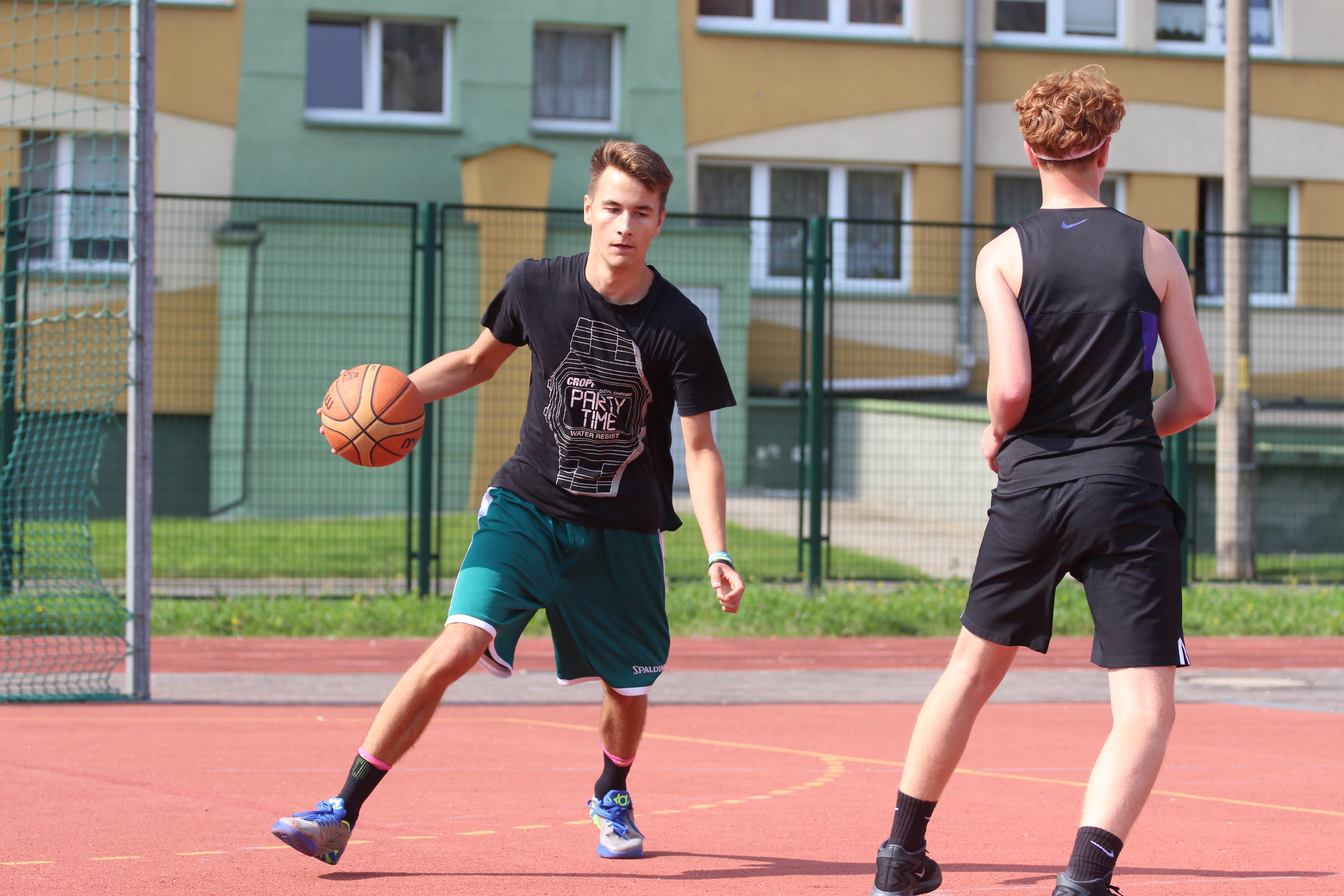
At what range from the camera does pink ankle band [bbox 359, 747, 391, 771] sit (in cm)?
410

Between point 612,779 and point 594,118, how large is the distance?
59.1 feet

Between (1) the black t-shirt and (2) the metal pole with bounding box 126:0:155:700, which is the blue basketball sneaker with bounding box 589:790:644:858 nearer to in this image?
(1) the black t-shirt

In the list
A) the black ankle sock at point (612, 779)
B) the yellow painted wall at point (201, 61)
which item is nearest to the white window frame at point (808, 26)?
the yellow painted wall at point (201, 61)

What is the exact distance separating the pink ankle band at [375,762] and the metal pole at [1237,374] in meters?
10.4

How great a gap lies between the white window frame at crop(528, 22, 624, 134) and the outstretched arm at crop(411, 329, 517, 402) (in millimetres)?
17004

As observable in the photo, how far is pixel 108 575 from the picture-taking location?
11039 millimetres

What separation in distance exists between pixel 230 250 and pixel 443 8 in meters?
7.50

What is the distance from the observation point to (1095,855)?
3295 mm

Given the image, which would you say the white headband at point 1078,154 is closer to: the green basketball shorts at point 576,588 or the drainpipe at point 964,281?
the green basketball shorts at point 576,588

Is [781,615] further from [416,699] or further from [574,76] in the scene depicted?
[574,76]

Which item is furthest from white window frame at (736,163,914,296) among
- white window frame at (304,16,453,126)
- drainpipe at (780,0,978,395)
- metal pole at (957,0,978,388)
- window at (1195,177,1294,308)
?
white window frame at (304,16,453,126)

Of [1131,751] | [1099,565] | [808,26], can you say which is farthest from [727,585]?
[808,26]

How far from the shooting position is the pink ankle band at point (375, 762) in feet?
13.5

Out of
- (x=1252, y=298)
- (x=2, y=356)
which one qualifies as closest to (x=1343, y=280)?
(x=1252, y=298)
